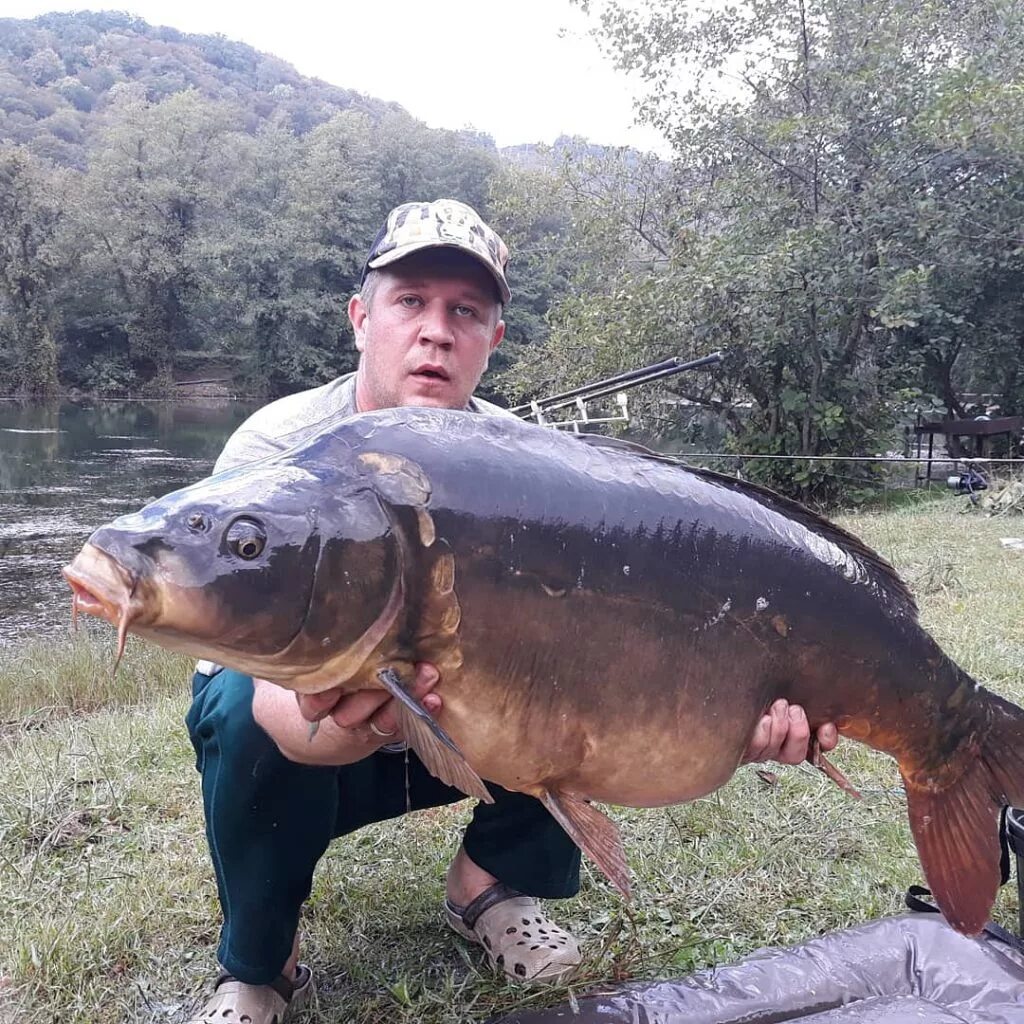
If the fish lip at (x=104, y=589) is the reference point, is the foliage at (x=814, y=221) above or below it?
above

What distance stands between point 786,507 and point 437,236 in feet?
2.94

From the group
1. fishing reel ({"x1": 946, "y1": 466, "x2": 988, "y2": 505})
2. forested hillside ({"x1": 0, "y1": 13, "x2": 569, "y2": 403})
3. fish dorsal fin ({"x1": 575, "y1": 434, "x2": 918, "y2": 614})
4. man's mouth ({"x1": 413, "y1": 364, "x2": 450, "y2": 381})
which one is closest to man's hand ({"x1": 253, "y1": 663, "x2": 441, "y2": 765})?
fish dorsal fin ({"x1": 575, "y1": 434, "x2": 918, "y2": 614})

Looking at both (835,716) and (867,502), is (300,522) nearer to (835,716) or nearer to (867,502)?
(835,716)

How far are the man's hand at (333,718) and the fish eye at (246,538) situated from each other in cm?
23

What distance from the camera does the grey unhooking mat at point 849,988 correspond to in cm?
155

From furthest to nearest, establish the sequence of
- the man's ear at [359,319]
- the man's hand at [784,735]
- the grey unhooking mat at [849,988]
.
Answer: the man's ear at [359,319] → the grey unhooking mat at [849,988] → the man's hand at [784,735]

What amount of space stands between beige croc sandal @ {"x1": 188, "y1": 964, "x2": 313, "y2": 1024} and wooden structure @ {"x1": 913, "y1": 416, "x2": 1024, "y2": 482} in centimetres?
1069

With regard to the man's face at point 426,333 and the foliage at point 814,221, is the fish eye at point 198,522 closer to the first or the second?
the man's face at point 426,333

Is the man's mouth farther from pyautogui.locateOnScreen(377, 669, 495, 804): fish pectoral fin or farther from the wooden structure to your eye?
the wooden structure

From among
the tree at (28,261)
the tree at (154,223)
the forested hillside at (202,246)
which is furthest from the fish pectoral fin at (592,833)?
the tree at (154,223)

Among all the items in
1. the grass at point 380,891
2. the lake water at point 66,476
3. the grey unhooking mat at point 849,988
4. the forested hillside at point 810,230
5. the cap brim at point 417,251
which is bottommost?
the lake water at point 66,476

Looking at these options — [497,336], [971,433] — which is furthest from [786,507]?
[971,433]

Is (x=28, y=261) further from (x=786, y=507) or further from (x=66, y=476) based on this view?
(x=786, y=507)

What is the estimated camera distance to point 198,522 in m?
1.06
